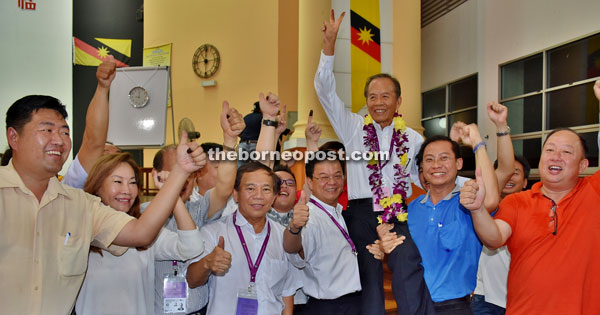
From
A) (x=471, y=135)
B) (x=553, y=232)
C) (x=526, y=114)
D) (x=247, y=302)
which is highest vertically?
(x=526, y=114)

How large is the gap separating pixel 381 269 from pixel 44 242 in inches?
70.0

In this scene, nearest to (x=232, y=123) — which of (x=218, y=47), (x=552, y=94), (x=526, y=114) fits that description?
(x=552, y=94)

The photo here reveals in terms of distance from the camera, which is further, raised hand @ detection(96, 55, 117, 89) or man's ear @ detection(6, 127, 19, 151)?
raised hand @ detection(96, 55, 117, 89)

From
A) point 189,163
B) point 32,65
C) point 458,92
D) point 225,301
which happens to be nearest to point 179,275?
point 225,301

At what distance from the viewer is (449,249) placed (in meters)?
2.22

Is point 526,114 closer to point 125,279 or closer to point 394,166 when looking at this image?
point 394,166

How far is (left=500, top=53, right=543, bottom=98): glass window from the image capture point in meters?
6.97

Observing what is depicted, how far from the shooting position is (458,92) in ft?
29.5

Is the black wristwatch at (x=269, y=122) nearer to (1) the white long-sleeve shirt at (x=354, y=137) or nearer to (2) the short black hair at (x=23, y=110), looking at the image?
(1) the white long-sleeve shirt at (x=354, y=137)

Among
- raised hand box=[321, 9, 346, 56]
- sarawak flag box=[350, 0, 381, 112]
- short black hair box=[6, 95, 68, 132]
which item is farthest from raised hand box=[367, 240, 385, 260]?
sarawak flag box=[350, 0, 381, 112]

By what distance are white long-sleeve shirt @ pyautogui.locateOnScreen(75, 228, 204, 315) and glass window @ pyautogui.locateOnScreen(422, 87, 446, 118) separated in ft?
27.5

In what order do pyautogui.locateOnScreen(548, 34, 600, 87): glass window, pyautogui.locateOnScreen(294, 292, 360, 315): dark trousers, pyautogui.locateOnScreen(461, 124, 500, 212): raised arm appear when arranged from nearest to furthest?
pyautogui.locateOnScreen(461, 124, 500, 212): raised arm, pyautogui.locateOnScreen(294, 292, 360, 315): dark trousers, pyautogui.locateOnScreen(548, 34, 600, 87): glass window

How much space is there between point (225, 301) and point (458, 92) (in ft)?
25.5

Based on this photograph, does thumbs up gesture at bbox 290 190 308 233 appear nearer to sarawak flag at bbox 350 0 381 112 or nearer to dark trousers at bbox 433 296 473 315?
dark trousers at bbox 433 296 473 315
